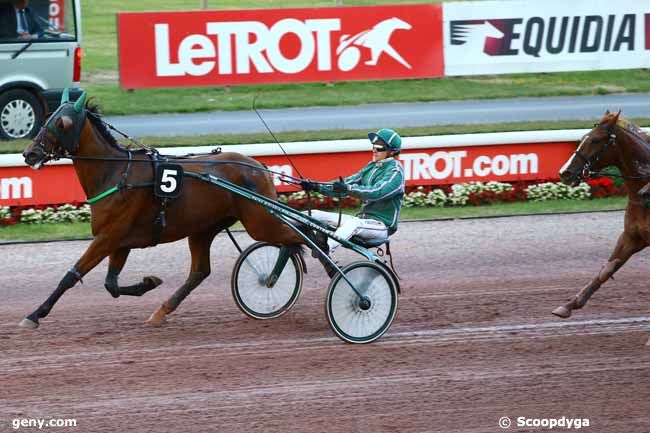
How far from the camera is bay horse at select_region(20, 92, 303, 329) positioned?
25.9 feet

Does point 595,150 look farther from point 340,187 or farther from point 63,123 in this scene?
point 63,123

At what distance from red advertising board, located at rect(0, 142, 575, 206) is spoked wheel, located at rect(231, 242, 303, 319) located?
4099 millimetres

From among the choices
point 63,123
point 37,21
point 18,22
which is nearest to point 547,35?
point 37,21

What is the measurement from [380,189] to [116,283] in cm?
211

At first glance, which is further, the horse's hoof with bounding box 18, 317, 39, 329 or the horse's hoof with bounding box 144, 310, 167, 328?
the horse's hoof with bounding box 144, 310, 167, 328

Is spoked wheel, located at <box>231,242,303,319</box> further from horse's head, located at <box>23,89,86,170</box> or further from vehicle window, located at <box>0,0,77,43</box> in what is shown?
vehicle window, located at <box>0,0,77,43</box>

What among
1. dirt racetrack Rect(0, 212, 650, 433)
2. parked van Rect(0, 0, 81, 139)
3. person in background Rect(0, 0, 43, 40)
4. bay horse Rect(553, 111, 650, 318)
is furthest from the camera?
parked van Rect(0, 0, 81, 139)

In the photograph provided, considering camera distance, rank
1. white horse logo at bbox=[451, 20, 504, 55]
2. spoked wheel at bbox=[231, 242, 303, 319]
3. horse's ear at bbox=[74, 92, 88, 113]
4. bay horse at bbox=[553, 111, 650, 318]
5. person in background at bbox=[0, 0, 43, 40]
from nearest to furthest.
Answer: horse's ear at bbox=[74, 92, 88, 113], bay horse at bbox=[553, 111, 650, 318], spoked wheel at bbox=[231, 242, 303, 319], person in background at bbox=[0, 0, 43, 40], white horse logo at bbox=[451, 20, 504, 55]

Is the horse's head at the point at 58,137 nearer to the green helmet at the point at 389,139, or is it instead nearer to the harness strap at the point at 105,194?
the harness strap at the point at 105,194

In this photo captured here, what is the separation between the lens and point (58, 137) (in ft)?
25.8

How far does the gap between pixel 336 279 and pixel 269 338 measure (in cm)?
70

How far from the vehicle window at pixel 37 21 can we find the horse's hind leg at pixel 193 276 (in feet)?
26.1

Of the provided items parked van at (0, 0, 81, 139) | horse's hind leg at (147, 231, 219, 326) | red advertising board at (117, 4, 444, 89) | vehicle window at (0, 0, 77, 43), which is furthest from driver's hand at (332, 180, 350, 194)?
red advertising board at (117, 4, 444, 89)

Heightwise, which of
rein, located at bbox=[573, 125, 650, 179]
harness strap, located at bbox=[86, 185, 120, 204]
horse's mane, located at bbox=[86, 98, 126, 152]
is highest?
horse's mane, located at bbox=[86, 98, 126, 152]
